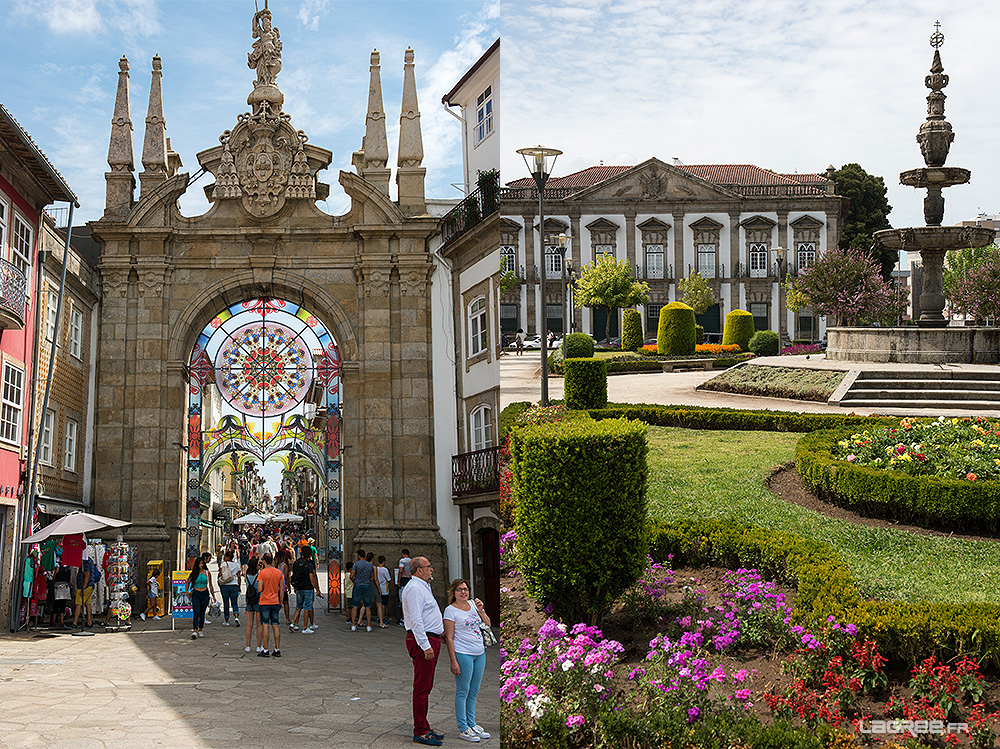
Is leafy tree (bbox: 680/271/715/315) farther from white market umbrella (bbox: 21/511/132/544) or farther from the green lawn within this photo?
white market umbrella (bbox: 21/511/132/544)

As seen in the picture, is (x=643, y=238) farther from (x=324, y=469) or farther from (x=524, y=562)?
(x=524, y=562)

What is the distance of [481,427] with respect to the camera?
13.7m

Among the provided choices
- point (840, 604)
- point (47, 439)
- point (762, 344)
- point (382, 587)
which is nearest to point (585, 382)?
point (382, 587)

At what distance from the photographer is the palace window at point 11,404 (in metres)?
10.7

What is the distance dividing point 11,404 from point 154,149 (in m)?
5.47

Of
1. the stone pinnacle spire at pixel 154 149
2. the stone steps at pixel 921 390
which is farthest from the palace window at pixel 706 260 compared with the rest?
the stone pinnacle spire at pixel 154 149

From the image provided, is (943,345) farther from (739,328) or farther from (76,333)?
(739,328)

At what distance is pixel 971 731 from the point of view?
12.9 ft

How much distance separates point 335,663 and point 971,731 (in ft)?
19.1

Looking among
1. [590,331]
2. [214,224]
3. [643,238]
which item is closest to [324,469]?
[214,224]

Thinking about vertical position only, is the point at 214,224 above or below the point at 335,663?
above

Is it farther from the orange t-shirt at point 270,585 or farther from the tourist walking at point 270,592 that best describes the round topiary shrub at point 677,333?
the orange t-shirt at point 270,585

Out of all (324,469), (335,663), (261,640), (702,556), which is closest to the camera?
(702,556)

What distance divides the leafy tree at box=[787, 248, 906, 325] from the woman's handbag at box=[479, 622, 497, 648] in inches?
935
